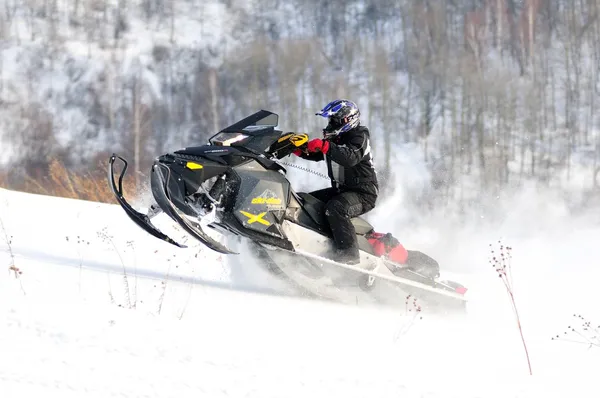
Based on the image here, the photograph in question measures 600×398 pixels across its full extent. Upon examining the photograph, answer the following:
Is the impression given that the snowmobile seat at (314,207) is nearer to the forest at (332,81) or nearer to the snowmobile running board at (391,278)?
the snowmobile running board at (391,278)

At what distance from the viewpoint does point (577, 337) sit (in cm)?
630

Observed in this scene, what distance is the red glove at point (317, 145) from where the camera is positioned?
581 cm

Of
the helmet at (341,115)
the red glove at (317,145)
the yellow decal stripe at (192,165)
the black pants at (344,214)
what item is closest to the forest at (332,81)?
the black pants at (344,214)

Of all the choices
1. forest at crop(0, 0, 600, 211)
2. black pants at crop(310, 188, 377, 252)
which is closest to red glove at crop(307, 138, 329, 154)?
black pants at crop(310, 188, 377, 252)

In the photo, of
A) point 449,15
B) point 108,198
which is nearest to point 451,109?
point 449,15

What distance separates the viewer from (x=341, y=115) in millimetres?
6234

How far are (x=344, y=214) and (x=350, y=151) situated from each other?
578 mm

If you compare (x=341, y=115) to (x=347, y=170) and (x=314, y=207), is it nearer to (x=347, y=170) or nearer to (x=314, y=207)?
(x=347, y=170)

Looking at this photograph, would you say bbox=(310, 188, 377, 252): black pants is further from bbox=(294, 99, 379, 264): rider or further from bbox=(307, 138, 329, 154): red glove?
bbox=(307, 138, 329, 154): red glove

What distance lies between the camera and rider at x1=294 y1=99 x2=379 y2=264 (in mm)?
6133

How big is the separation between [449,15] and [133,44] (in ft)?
58.0

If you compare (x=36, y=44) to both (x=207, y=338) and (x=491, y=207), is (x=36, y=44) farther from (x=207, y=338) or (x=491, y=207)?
(x=207, y=338)

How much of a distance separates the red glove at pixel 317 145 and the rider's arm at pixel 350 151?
0.34 feet

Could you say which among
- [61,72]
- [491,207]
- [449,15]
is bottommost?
[491,207]
